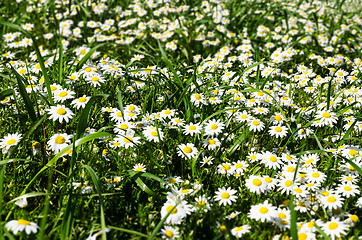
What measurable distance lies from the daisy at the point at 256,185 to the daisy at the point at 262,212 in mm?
147

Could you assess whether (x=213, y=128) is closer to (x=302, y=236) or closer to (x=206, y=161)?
(x=206, y=161)

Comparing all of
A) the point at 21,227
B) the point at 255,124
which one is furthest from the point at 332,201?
the point at 21,227

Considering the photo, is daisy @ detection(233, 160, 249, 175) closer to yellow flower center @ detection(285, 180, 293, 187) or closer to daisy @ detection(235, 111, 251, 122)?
yellow flower center @ detection(285, 180, 293, 187)

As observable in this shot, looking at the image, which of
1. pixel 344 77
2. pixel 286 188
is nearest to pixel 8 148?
pixel 286 188

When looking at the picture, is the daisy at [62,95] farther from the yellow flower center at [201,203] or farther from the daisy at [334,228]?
the daisy at [334,228]

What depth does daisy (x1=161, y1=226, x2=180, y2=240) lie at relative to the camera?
1929 mm

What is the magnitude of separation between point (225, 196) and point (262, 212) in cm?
29

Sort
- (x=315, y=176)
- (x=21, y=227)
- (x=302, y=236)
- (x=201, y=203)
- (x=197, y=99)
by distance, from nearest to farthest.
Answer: (x=21, y=227) → (x=302, y=236) → (x=201, y=203) → (x=315, y=176) → (x=197, y=99)

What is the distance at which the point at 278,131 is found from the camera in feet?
9.46

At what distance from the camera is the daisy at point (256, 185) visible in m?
2.31

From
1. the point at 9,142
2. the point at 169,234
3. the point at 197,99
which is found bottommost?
the point at 169,234

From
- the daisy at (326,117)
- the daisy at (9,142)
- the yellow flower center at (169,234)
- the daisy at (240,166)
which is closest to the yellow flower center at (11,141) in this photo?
the daisy at (9,142)

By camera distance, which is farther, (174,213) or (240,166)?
(240,166)

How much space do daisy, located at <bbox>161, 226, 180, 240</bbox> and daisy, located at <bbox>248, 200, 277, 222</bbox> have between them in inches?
19.1
